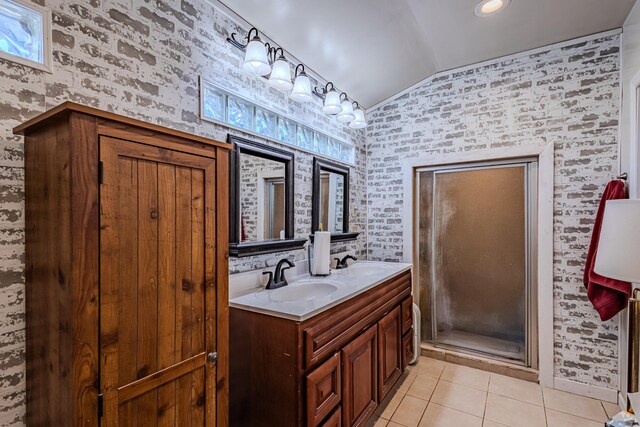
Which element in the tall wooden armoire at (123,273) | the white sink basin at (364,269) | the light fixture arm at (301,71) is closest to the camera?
the tall wooden armoire at (123,273)

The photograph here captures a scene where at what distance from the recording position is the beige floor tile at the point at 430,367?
2908 mm

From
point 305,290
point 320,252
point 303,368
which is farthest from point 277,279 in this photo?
point 303,368

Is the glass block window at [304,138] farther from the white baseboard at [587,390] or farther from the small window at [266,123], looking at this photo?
the white baseboard at [587,390]

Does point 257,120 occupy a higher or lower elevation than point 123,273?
higher

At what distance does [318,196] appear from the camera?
8.87ft

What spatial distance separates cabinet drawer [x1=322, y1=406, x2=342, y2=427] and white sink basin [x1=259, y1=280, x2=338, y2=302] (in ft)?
2.11

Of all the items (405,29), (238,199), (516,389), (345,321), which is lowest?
(516,389)

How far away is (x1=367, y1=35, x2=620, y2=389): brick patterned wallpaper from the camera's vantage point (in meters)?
2.47

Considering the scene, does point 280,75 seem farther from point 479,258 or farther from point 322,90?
point 479,258

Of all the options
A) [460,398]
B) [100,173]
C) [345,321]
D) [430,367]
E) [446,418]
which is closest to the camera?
[100,173]

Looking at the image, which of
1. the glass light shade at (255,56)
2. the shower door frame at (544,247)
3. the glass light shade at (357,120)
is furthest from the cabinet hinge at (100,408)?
the shower door frame at (544,247)

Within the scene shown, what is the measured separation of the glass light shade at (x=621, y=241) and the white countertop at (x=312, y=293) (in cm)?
122

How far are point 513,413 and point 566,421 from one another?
340 millimetres

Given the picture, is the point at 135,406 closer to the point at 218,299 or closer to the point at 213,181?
the point at 218,299
